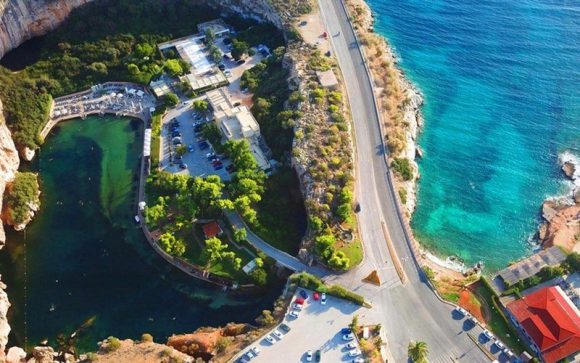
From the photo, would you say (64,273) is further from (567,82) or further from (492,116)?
(567,82)

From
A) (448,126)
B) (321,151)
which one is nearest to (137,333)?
(321,151)

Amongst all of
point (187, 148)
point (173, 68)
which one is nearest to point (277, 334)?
point (187, 148)

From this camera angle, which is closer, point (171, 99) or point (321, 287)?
point (321, 287)

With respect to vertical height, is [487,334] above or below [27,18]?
below

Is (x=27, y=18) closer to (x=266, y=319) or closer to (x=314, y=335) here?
(x=266, y=319)

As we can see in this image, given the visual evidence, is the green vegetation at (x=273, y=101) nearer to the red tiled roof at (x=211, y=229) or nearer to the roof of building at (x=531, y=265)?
the red tiled roof at (x=211, y=229)

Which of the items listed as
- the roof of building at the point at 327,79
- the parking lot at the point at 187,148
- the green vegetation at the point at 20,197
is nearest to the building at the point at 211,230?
the parking lot at the point at 187,148
